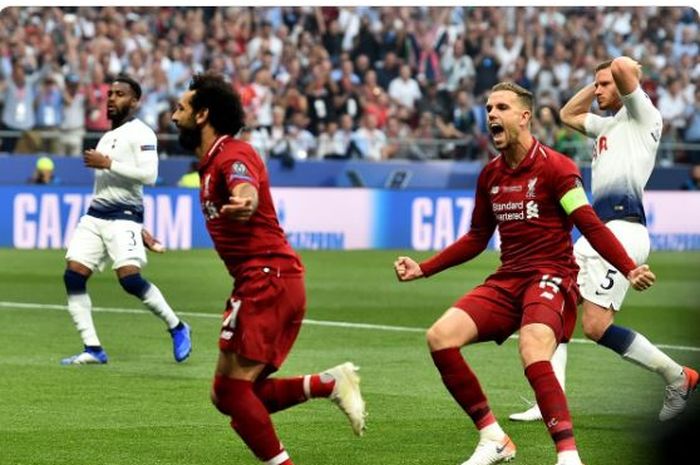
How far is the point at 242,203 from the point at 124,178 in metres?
6.06

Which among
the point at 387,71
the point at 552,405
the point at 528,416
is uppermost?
the point at 552,405

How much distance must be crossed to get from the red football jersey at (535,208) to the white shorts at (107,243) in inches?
203

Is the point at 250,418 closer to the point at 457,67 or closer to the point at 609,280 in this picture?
the point at 609,280

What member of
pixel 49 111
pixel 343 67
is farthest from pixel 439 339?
pixel 343 67

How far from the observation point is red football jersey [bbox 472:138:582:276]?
855 cm

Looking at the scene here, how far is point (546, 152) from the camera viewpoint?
866 cm

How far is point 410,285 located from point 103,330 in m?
6.76

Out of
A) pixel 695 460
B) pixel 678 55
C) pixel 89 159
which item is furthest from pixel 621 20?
pixel 695 460

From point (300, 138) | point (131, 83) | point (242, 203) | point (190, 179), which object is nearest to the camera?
point (242, 203)

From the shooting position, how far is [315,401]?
440 inches

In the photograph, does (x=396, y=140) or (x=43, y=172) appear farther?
(x=396, y=140)

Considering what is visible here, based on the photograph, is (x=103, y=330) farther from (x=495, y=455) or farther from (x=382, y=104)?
(x=382, y=104)

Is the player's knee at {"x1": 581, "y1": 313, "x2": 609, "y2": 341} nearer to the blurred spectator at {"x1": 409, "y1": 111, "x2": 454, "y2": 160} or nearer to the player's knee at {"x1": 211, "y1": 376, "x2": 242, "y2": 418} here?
the player's knee at {"x1": 211, "y1": 376, "x2": 242, "y2": 418}

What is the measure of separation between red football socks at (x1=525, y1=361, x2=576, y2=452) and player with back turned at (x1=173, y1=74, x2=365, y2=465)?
0.97 meters
